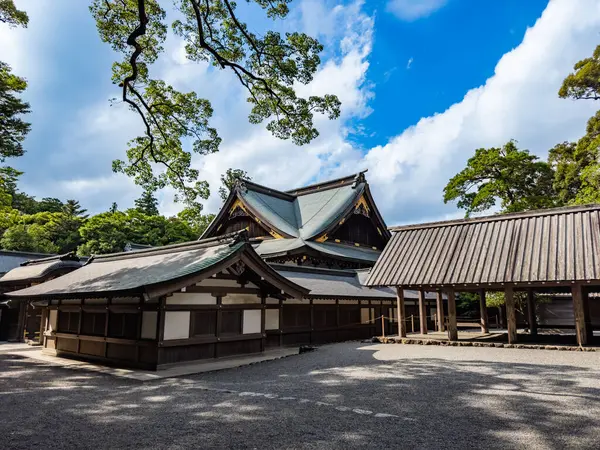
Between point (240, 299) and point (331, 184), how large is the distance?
18.7 meters

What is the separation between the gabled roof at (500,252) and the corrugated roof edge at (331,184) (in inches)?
389

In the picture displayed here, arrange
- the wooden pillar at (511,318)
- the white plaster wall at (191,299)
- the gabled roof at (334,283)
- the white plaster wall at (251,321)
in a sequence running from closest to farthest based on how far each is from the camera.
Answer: the white plaster wall at (191,299) → the white plaster wall at (251,321) → the wooden pillar at (511,318) → the gabled roof at (334,283)

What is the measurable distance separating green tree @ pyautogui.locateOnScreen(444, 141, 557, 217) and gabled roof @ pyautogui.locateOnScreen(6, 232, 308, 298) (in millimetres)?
20820

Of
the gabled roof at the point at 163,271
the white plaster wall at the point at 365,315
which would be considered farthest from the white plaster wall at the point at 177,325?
the white plaster wall at the point at 365,315

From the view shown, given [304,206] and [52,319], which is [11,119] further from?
[304,206]

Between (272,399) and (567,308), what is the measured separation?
2805 centimetres

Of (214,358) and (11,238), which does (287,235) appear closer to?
(214,358)

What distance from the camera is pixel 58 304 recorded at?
14.0 meters

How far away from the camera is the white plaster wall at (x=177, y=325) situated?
1063cm

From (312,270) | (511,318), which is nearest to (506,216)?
(511,318)

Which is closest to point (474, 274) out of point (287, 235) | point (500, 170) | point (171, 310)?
point (171, 310)

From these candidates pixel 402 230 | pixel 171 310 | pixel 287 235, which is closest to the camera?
pixel 171 310

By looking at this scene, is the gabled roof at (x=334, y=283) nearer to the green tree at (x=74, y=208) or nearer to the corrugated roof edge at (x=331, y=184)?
the corrugated roof edge at (x=331, y=184)

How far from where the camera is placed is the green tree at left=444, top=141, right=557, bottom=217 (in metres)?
28.1
